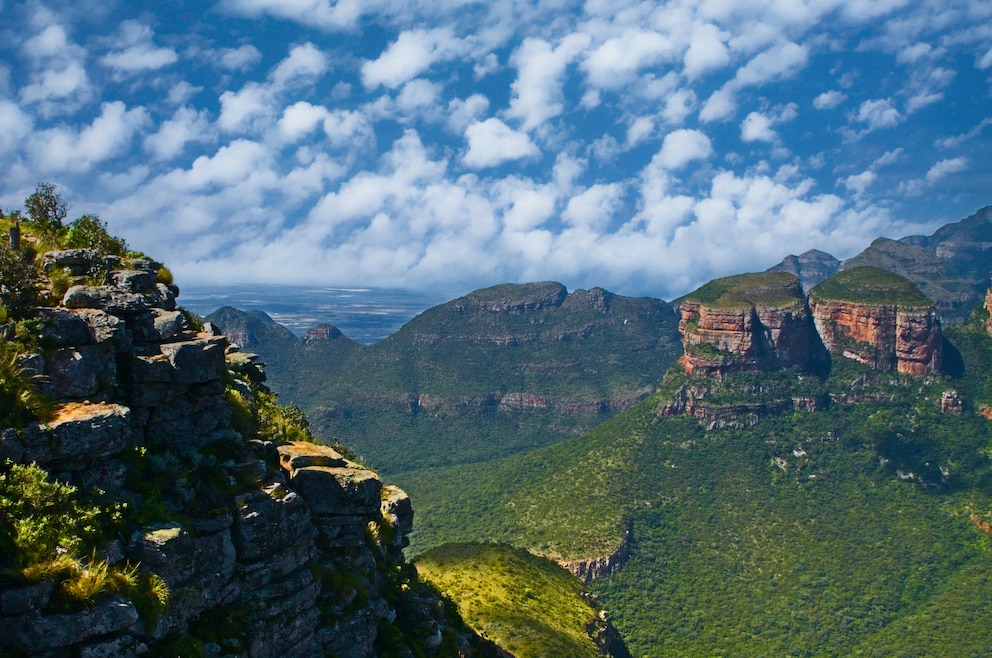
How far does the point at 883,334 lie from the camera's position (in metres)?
158

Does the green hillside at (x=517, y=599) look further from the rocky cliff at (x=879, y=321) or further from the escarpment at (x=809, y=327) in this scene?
the rocky cliff at (x=879, y=321)

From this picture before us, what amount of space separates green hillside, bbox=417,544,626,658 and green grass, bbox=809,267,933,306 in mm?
125106

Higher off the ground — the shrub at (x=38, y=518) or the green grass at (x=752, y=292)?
the green grass at (x=752, y=292)

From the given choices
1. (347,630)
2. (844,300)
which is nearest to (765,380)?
(844,300)

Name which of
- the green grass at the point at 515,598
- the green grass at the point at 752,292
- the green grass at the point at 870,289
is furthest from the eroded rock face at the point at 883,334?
the green grass at the point at 515,598

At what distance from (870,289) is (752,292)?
28.6 meters

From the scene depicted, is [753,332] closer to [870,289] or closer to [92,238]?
[870,289]

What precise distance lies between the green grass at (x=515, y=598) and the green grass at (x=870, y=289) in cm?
12508

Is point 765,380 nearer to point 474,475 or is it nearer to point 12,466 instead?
point 474,475

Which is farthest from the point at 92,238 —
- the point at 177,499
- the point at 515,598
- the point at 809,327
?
the point at 809,327

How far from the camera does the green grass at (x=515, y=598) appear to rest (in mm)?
51209

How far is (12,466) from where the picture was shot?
55.7 feet

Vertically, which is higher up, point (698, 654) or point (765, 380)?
point (765, 380)

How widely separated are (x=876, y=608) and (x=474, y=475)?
8834cm
